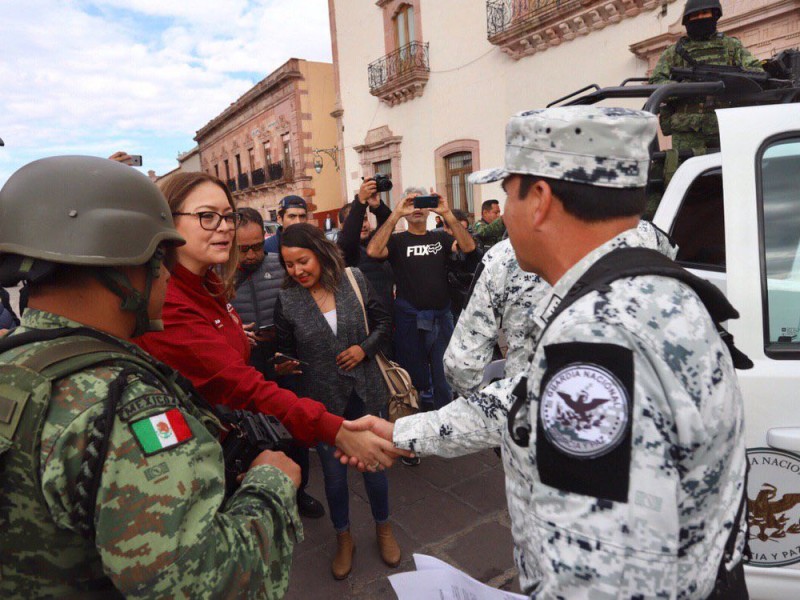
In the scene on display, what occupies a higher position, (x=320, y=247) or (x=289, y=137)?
(x=289, y=137)

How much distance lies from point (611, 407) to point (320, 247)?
7.12 feet

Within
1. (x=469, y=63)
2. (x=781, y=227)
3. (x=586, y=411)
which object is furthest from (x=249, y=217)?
(x=469, y=63)

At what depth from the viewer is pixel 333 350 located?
8.86 ft

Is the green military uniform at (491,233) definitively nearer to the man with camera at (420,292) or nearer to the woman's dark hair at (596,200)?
the man with camera at (420,292)

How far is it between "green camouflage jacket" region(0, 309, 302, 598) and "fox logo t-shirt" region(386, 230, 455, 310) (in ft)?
10.1

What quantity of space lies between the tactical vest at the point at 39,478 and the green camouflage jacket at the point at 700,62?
3346mm

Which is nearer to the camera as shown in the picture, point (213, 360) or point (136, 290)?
point (136, 290)

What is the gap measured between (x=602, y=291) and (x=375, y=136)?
15556mm

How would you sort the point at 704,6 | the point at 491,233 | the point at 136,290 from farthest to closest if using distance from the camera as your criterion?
the point at 491,233 → the point at 704,6 → the point at 136,290

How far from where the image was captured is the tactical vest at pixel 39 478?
34.2 inches

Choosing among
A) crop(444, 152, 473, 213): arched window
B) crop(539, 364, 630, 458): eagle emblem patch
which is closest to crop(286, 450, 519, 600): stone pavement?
crop(539, 364, 630, 458): eagle emblem patch

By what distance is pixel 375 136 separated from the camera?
1559 centimetres

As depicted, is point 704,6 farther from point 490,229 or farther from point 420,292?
point 490,229

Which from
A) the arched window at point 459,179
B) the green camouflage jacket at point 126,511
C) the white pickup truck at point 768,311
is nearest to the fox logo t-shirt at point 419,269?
the white pickup truck at point 768,311
